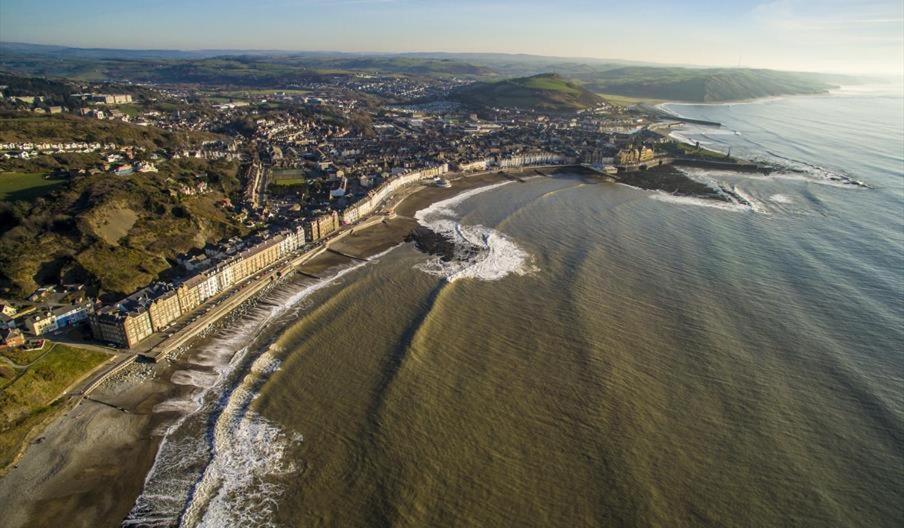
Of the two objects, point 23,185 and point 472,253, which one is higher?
point 23,185

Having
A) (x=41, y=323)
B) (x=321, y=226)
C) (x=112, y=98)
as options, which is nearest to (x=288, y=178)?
(x=321, y=226)

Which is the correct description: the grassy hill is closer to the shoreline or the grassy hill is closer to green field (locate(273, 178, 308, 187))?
green field (locate(273, 178, 308, 187))

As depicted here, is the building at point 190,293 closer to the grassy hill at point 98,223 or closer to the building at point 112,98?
the grassy hill at point 98,223

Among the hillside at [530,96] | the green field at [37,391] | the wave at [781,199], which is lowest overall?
the green field at [37,391]

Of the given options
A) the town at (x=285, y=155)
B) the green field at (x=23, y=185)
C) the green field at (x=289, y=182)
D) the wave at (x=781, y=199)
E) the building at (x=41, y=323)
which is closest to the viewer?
the building at (x=41, y=323)

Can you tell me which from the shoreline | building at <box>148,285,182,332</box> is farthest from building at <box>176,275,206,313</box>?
the shoreline

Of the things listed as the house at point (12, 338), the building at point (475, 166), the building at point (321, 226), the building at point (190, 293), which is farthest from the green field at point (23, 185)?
the building at point (475, 166)

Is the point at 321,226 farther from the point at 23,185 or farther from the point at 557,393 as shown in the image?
the point at 557,393
